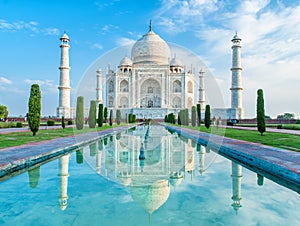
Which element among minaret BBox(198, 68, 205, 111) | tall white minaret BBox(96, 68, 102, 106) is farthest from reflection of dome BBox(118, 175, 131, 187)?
minaret BBox(198, 68, 205, 111)

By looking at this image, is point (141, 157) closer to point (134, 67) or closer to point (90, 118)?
point (90, 118)

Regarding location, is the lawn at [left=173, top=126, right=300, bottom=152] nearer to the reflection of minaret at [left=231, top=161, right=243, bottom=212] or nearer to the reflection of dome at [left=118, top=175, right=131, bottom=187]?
the reflection of minaret at [left=231, top=161, right=243, bottom=212]

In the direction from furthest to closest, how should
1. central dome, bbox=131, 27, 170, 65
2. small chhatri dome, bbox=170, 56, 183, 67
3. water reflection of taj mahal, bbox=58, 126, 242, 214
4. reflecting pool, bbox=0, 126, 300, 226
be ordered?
small chhatri dome, bbox=170, 56, 183, 67 → central dome, bbox=131, 27, 170, 65 → water reflection of taj mahal, bbox=58, 126, 242, 214 → reflecting pool, bbox=0, 126, 300, 226

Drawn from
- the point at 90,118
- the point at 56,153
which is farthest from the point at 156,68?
the point at 56,153

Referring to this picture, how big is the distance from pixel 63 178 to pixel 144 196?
1281 millimetres

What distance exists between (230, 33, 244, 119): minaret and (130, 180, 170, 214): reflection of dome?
901 inches

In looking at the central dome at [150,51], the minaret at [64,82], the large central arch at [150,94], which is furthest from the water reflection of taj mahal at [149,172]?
the central dome at [150,51]

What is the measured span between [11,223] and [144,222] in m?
1.00

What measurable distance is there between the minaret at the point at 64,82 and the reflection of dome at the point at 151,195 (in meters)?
22.5

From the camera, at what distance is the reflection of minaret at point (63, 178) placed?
8.13 ft

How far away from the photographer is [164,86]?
100 ft

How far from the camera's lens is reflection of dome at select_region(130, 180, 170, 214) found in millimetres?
2430

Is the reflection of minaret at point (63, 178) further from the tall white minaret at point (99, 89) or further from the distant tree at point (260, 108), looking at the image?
the tall white minaret at point (99, 89)

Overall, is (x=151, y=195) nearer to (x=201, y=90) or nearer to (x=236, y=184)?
(x=236, y=184)
